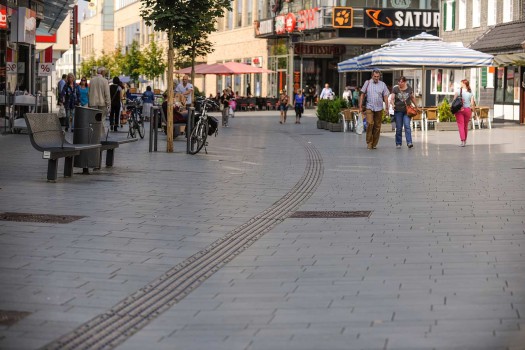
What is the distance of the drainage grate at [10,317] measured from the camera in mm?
6512

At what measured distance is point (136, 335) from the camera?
20.6 ft

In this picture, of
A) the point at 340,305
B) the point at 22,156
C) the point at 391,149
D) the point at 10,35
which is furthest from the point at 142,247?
the point at 10,35

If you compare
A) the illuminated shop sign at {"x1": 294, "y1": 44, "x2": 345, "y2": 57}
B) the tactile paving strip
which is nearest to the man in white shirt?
the tactile paving strip

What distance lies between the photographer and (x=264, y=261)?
29.3 ft

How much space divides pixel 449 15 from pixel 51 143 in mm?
38333

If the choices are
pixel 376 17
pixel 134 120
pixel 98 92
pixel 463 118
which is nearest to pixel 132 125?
pixel 134 120

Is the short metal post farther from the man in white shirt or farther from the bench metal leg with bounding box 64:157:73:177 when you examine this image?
the bench metal leg with bounding box 64:157:73:177

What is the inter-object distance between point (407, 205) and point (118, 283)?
5887 millimetres

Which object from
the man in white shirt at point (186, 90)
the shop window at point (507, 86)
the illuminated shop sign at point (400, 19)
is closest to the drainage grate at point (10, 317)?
the man in white shirt at point (186, 90)

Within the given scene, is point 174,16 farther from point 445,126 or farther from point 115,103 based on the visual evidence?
point 445,126

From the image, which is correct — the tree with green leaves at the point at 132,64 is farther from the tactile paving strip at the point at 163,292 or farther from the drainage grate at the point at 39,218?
the tactile paving strip at the point at 163,292

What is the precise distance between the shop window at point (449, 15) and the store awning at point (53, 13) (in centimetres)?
1747

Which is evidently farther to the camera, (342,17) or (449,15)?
(342,17)

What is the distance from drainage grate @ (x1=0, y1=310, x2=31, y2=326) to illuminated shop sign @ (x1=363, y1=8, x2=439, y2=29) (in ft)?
189
